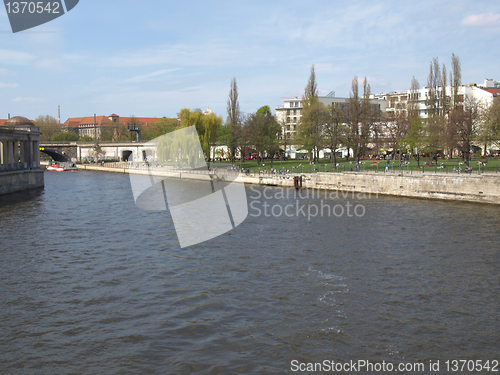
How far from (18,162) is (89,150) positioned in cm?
5820

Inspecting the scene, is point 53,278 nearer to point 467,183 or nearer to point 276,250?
point 276,250

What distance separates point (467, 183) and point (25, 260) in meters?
33.1

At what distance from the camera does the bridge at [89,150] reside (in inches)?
4220

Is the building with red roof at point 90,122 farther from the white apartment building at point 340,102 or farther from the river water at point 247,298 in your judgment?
the river water at point 247,298

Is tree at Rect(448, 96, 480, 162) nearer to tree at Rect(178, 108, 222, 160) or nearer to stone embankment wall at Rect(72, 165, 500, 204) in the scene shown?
stone embankment wall at Rect(72, 165, 500, 204)

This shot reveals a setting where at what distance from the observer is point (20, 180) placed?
50594mm

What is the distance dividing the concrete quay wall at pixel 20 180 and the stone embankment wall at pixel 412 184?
96.7 feet

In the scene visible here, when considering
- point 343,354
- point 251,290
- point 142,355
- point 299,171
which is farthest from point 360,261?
point 299,171

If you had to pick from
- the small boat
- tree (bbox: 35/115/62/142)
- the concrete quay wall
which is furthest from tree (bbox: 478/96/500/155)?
tree (bbox: 35/115/62/142)

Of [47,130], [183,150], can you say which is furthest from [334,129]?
[47,130]

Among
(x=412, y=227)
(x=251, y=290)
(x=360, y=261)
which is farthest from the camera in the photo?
(x=412, y=227)

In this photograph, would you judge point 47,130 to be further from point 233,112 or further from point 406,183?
point 406,183

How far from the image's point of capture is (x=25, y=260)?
1894 centimetres

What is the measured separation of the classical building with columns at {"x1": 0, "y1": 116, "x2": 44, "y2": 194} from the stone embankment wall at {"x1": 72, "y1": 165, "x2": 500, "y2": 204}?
2957 cm
